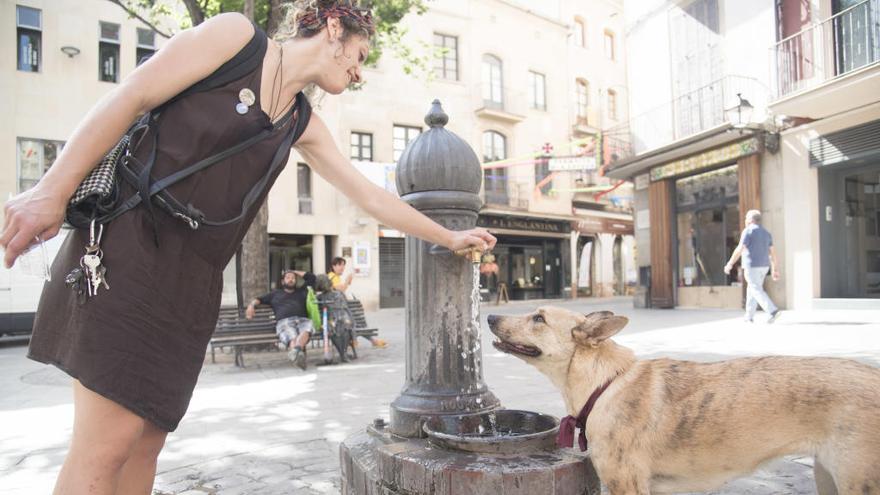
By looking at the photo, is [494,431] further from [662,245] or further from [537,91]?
[537,91]

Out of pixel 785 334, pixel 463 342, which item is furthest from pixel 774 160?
pixel 463 342

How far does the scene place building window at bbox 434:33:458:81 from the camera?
2656cm

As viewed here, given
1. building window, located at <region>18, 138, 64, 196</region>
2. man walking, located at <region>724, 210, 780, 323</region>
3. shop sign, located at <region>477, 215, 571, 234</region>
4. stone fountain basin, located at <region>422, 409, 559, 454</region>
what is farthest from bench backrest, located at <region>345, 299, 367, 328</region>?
shop sign, located at <region>477, 215, 571, 234</region>

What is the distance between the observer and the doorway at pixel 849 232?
43.1 ft

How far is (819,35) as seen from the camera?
42.5 ft

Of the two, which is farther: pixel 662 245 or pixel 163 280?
pixel 662 245

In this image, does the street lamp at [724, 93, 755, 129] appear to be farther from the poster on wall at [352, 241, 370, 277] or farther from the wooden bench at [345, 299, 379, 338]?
the poster on wall at [352, 241, 370, 277]

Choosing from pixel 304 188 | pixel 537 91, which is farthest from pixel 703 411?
pixel 537 91

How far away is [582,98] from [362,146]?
13.7 m

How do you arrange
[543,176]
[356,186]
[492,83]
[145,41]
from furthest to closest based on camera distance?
[543,176] → [492,83] → [145,41] → [356,186]

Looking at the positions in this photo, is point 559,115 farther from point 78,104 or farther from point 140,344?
point 140,344

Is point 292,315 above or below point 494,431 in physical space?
above

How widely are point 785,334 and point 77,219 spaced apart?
32.4 feet

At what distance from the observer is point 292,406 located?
5809 millimetres
